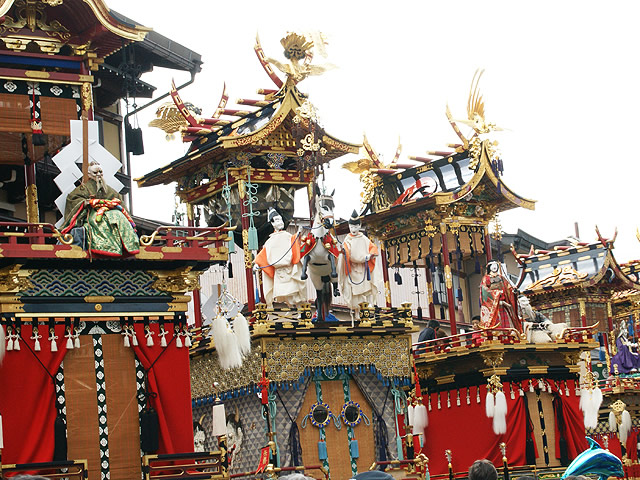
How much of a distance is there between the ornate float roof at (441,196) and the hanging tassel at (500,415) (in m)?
6.67

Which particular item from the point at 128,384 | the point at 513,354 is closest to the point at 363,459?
the point at 513,354

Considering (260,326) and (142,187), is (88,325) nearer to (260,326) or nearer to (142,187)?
(260,326)

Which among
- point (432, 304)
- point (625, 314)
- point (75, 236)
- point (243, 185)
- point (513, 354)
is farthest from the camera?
point (625, 314)

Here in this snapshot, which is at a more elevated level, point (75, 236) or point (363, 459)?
point (75, 236)

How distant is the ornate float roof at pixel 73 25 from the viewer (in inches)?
1008

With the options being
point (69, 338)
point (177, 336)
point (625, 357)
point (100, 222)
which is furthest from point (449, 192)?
point (69, 338)

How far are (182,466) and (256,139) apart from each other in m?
10.2

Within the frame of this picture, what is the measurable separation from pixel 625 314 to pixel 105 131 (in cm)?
2305

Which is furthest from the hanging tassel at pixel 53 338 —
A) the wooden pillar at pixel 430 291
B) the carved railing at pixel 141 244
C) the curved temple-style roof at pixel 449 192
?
the wooden pillar at pixel 430 291

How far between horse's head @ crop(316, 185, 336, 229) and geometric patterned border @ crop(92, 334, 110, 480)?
785 centimetres

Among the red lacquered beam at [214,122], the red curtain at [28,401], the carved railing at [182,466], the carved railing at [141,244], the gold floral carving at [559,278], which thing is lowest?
the carved railing at [182,466]

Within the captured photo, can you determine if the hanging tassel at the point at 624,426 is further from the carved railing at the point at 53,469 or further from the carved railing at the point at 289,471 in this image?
the carved railing at the point at 53,469

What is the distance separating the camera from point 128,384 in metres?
24.3

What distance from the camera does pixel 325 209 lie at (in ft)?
98.9
